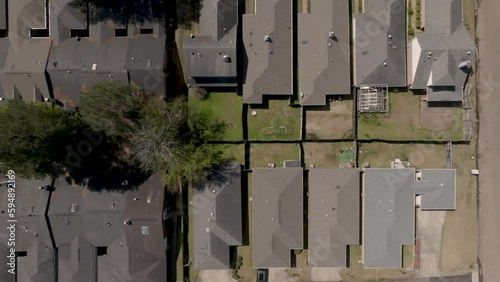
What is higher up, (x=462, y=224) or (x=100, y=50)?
(x=100, y=50)

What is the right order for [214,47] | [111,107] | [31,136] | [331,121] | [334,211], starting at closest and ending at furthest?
[31,136], [111,107], [214,47], [334,211], [331,121]

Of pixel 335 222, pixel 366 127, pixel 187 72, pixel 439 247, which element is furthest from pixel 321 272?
pixel 187 72

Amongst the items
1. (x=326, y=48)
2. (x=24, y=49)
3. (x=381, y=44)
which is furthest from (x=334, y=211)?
(x=24, y=49)

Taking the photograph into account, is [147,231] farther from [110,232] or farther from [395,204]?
[395,204]

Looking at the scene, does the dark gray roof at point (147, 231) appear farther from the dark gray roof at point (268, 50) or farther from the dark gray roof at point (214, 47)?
the dark gray roof at point (268, 50)

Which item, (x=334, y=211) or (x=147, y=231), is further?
(x=334, y=211)

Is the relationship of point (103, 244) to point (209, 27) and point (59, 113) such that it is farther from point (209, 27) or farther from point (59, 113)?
point (209, 27)

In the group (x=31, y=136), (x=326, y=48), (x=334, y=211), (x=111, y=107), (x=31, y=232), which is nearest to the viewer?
(x=31, y=136)
